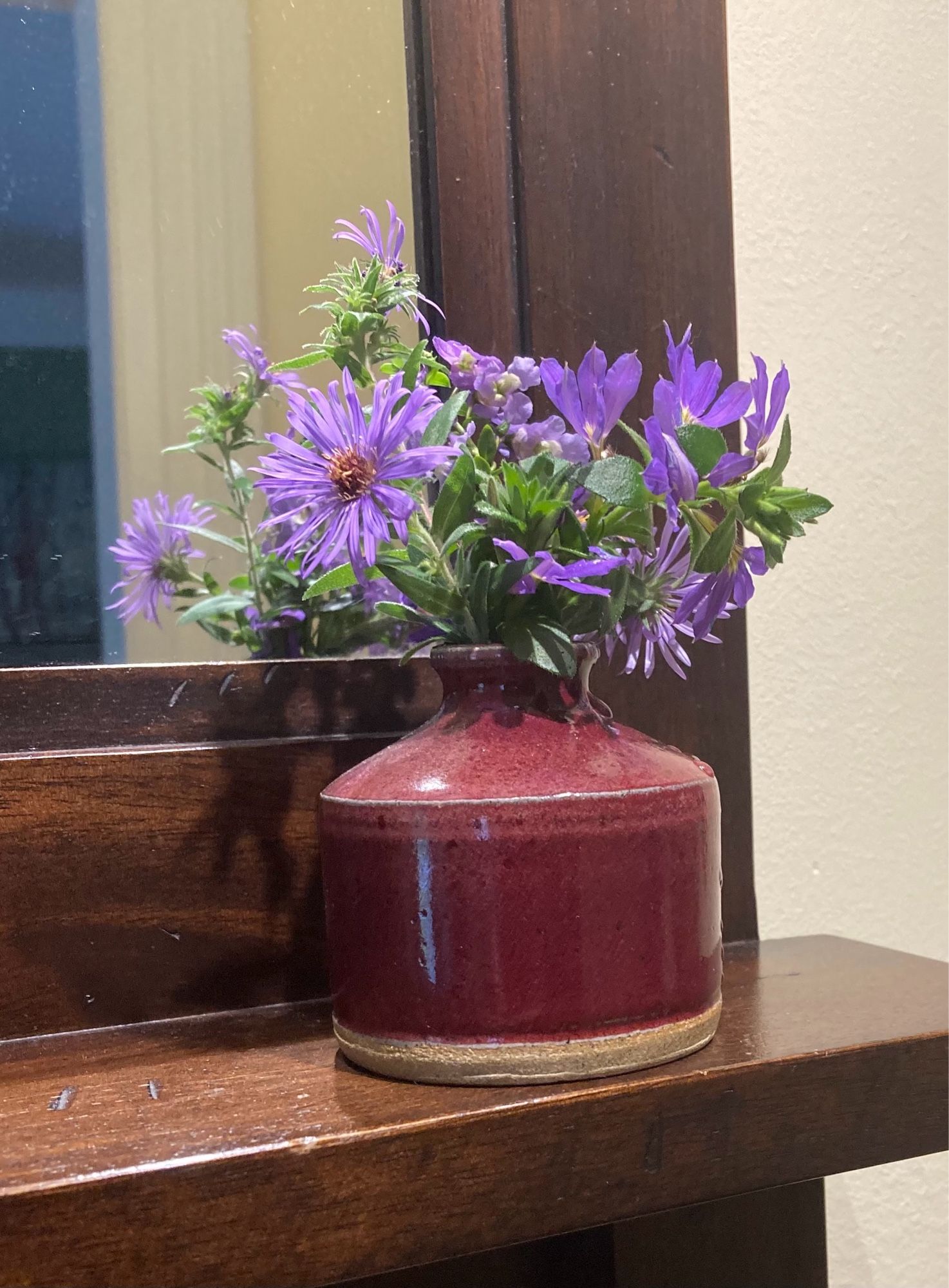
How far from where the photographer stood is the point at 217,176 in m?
0.55

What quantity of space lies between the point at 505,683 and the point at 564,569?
5 cm

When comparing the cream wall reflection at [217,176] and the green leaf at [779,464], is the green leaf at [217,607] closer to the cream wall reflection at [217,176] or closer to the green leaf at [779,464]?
the cream wall reflection at [217,176]

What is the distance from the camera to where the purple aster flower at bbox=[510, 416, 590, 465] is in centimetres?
40

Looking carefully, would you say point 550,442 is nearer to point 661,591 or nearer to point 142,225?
point 661,591

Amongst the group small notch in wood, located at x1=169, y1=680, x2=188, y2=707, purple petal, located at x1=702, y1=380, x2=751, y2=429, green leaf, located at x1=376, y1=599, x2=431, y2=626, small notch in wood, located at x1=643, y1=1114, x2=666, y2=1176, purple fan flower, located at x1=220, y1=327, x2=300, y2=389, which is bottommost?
small notch in wood, located at x1=643, y1=1114, x2=666, y2=1176

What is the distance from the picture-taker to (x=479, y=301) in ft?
1.89

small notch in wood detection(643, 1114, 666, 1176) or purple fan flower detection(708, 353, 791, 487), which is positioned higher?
purple fan flower detection(708, 353, 791, 487)

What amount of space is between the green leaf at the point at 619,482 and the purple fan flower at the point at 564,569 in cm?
2

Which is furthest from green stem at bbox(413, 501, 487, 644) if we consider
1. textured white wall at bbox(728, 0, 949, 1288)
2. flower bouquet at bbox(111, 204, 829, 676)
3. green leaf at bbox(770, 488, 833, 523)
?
textured white wall at bbox(728, 0, 949, 1288)

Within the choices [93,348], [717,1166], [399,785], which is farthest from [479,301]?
[717,1166]

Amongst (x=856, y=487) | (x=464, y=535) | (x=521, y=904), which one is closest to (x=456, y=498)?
(x=464, y=535)

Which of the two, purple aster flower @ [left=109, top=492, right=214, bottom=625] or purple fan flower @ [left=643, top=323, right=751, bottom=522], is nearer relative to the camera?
purple fan flower @ [left=643, top=323, right=751, bottom=522]

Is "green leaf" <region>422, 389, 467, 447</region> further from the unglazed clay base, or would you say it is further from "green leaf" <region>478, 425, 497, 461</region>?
the unglazed clay base

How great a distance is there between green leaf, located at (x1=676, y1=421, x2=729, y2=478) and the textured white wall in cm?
30
